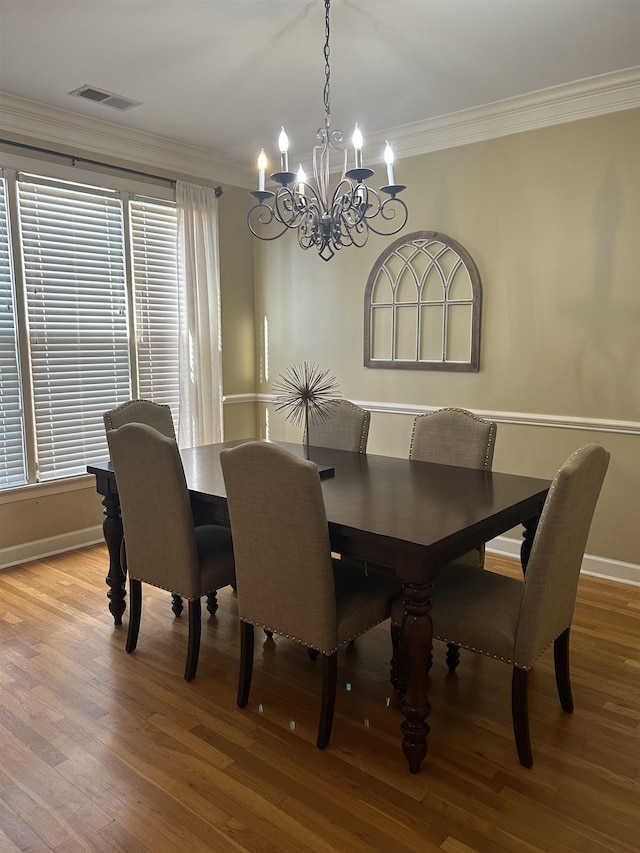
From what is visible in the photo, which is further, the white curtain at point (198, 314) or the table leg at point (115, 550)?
the white curtain at point (198, 314)

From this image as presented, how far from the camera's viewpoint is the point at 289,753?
2.12 metres

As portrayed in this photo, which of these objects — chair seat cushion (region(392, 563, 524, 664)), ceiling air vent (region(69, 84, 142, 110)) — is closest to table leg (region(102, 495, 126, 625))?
chair seat cushion (region(392, 563, 524, 664))

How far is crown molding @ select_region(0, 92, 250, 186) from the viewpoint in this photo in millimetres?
3686

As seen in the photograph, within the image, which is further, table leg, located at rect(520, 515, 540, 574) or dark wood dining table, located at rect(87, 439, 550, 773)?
table leg, located at rect(520, 515, 540, 574)

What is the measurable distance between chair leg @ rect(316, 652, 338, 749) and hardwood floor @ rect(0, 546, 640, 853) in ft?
0.17

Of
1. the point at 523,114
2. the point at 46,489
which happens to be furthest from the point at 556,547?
the point at 46,489

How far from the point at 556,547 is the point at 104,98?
3.43 metres

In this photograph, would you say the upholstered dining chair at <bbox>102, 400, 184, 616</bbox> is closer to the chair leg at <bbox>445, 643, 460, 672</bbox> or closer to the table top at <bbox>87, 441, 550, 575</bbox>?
the table top at <bbox>87, 441, 550, 575</bbox>

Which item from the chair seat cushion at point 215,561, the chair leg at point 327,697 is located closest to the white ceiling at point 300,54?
the chair seat cushion at point 215,561

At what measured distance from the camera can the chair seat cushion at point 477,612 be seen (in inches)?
79.4

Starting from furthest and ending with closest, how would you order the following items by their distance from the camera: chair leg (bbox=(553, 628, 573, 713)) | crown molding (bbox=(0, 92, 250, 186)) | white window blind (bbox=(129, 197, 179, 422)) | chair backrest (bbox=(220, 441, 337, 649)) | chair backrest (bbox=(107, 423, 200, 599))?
white window blind (bbox=(129, 197, 179, 422)) → crown molding (bbox=(0, 92, 250, 186)) → chair backrest (bbox=(107, 423, 200, 599)) → chair leg (bbox=(553, 628, 573, 713)) → chair backrest (bbox=(220, 441, 337, 649))

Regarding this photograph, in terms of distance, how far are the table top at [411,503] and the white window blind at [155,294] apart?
165 cm

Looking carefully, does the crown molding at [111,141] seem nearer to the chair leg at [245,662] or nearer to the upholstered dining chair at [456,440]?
the upholstered dining chair at [456,440]

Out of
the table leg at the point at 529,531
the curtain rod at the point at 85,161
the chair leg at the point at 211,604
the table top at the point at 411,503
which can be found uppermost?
the curtain rod at the point at 85,161
